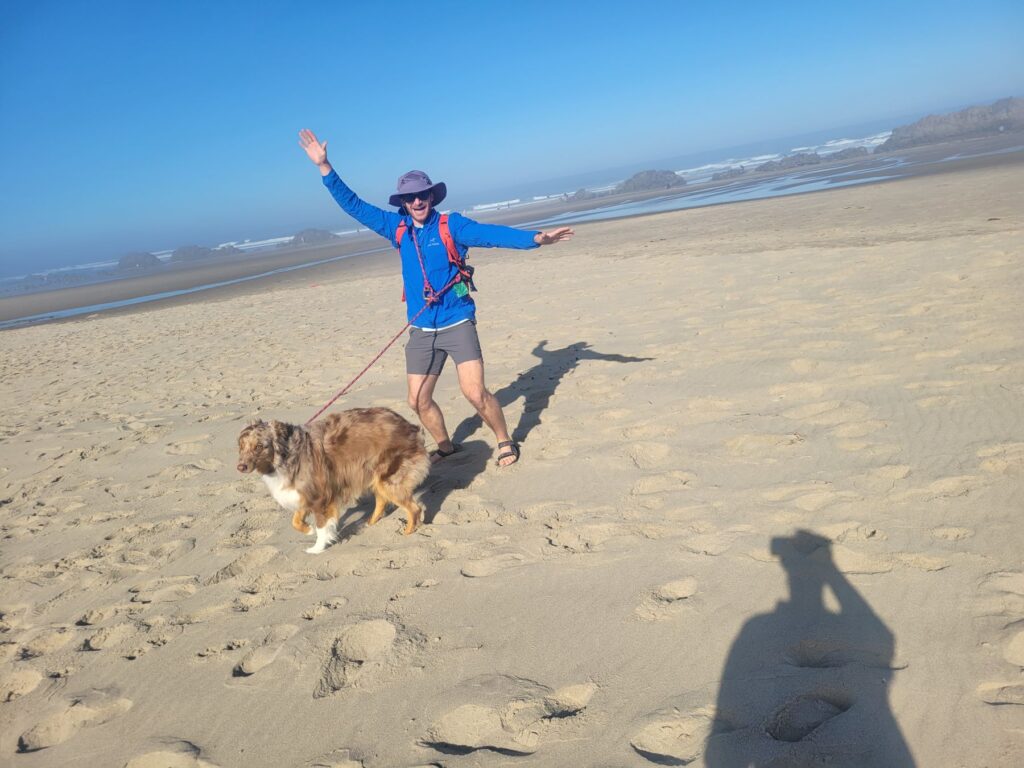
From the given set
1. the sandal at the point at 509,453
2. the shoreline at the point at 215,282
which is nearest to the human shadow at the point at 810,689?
the sandal at the point at 509,453

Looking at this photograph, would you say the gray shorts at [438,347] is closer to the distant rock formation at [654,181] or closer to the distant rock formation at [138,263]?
the distant rock formation at [654,181]

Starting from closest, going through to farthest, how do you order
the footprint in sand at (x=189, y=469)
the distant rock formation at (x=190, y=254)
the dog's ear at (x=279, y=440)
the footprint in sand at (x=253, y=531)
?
the dog's ear at (x=279, y=440), the footprint in sand at (x=253, y=531), the footprint in sand at (x=189, y=469), the distant rock formation at (x=190, y=254)

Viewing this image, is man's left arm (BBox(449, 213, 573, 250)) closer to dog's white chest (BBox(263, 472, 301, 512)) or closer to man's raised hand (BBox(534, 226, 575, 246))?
man's raised hand (BBox(534, 226, 575, 246))

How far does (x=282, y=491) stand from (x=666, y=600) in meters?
2.46

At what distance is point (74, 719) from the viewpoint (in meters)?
3.02

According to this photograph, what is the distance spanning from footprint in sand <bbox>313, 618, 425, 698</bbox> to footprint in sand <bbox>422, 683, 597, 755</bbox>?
498 millimetres

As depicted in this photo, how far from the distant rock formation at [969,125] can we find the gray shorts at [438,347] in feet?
151

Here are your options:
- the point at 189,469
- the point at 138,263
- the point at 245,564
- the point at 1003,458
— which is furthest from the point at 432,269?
the point at 138,263

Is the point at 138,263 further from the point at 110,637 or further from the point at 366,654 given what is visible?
the point at 366,654

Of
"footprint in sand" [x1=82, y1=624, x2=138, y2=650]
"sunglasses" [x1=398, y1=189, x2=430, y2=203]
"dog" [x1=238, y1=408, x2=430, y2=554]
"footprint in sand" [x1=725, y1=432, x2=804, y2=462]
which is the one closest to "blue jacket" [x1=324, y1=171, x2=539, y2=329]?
"sunglasses" [x1=398, y1=189, x2=430, y2=203]

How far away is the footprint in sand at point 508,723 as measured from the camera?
2543 millimetres

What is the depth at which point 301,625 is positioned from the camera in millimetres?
3502

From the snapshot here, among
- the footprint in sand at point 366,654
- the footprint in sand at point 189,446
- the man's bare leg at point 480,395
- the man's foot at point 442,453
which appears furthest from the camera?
the footprint in sand at point 189,446

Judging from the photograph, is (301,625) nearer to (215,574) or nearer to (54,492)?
(215,574)
